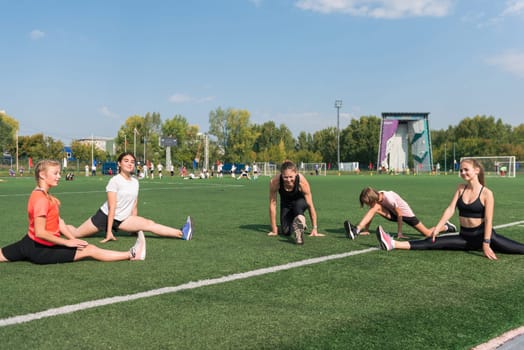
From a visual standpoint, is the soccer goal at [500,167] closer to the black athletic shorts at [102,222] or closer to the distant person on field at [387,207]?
the distant person on field at [387,207]

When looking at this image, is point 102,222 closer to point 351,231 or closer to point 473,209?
point 351,231

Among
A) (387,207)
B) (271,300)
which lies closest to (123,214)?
(271,300)

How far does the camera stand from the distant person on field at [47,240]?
5.20 meters

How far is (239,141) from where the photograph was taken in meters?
96.2

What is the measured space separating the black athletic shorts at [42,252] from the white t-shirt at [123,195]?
184 cm

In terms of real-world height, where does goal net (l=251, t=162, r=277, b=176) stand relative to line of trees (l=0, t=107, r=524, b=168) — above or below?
below

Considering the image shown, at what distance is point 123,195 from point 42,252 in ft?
6.70

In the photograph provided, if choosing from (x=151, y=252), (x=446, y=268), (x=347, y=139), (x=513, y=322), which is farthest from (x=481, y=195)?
(x=347, y=139)

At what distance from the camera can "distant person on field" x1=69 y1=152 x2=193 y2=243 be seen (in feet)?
24.0

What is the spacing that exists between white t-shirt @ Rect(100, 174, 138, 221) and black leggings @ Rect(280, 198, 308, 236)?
101 inches

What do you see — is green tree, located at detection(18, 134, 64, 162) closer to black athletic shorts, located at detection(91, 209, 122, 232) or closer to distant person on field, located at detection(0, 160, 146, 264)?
black athletic shorts, located at detection(91, 209, 122, 232)

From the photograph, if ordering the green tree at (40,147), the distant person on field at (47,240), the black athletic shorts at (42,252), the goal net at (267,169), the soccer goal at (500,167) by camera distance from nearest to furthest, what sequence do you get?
the distant person on field at (47,240)
the black athletic shorts at (42,252)
the soccer goal at (500,167)
the goal net at (267,169)
the green tree at (40,147)

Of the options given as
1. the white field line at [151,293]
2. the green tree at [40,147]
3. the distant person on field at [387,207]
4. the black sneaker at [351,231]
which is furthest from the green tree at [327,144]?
the white field line at [151,293]

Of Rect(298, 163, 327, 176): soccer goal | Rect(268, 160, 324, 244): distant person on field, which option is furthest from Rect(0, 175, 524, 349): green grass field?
Rect(298, 163, 327, 176): soccer goal
